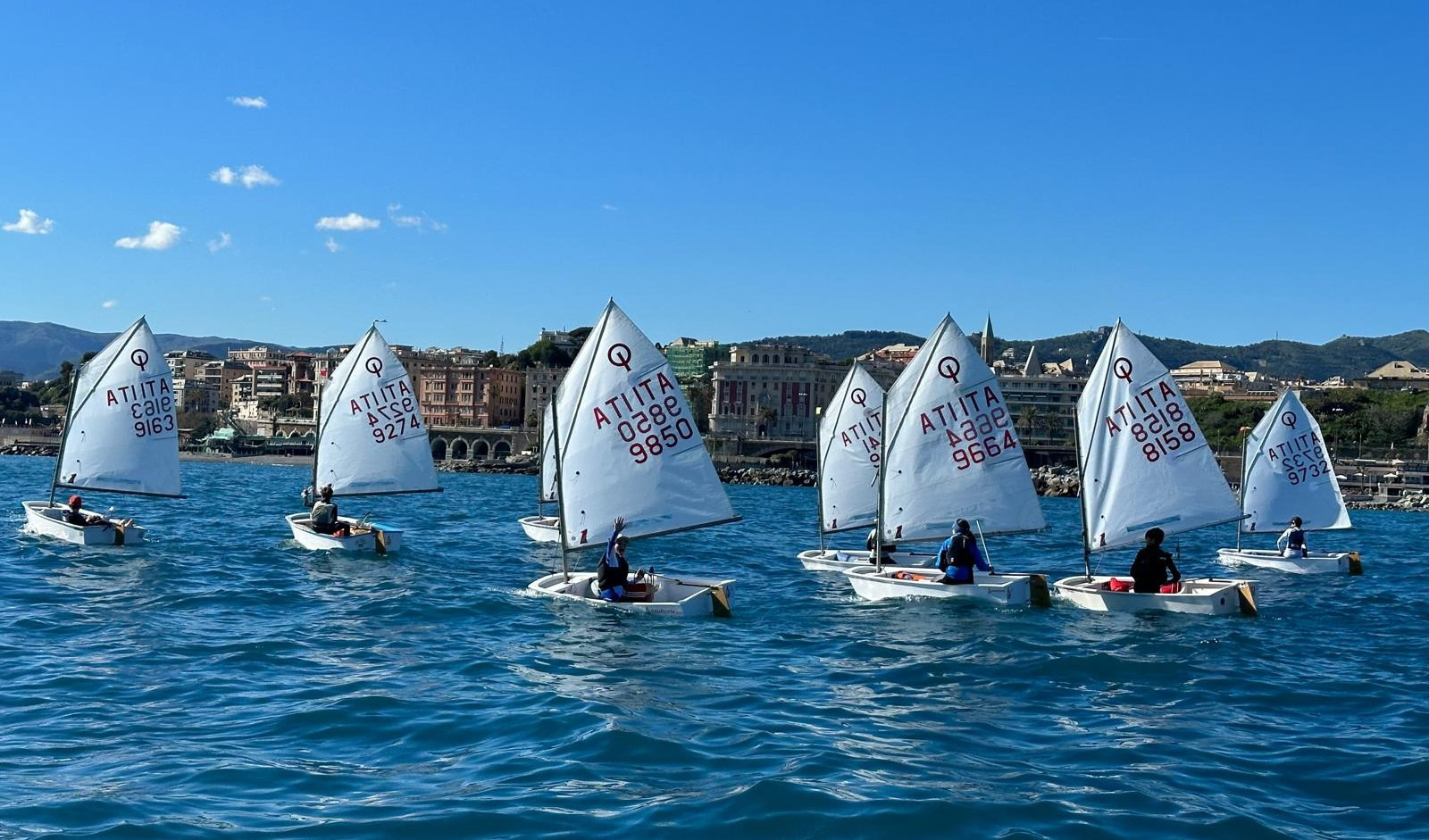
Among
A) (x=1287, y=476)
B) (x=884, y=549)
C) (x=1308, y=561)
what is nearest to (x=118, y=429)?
(x=884, y=549)

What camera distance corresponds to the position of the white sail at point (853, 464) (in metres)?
33.3

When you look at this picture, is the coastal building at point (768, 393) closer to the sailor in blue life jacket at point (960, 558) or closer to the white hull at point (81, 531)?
the white hull at point (81, 531)

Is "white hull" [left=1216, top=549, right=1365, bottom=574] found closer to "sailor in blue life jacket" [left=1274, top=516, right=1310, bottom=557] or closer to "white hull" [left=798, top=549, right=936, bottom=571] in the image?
"sailor in blue life jacket" [left=1274, top=516, right=1310, bottom=557]

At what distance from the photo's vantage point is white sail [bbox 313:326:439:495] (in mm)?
34281

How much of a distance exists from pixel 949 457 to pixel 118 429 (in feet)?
66.4

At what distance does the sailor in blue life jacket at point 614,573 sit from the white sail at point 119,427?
15.9 meters

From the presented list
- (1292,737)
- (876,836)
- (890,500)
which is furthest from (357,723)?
(890,500)

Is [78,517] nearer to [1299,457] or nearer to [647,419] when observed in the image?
[647,419]

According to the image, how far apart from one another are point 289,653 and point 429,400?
17900 centimetres

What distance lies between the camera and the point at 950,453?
2552cm

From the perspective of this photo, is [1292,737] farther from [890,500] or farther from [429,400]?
[429,400]

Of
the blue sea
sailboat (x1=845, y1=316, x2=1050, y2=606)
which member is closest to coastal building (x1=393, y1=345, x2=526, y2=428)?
the blue sea

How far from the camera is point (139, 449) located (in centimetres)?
3284

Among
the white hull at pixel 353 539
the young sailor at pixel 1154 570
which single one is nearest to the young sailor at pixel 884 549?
the young sailor at pixel 1154 570
